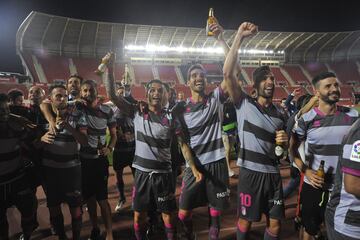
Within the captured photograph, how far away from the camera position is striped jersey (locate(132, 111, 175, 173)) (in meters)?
3.64

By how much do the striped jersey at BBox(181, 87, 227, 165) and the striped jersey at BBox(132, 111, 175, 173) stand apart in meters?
0.27

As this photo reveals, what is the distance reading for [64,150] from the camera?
384 cm

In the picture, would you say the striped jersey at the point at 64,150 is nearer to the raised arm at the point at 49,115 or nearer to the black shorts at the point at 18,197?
the raised arm at the point at 49,115

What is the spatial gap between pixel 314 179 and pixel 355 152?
58.0 inches

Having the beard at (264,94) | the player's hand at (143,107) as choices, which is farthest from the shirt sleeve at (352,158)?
the player's hand at (143,107)

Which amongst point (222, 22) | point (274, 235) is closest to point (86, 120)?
point (274, 235)

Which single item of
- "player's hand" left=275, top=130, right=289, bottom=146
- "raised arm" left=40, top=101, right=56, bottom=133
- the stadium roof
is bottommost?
"player's hand" left=275, top=130, right=289, bottom=146

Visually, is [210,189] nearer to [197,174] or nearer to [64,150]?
[197,174]

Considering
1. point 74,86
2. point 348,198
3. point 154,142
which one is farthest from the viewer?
point 74,86

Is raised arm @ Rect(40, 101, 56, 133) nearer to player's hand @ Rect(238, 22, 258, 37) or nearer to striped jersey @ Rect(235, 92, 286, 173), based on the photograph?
striped jersey @ Rect(235, 92, 286, 173)

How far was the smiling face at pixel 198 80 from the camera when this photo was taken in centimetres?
380


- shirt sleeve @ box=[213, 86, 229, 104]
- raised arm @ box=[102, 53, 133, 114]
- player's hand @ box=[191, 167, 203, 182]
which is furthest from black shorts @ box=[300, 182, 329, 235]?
raised arm @ box=[102, 53, 133, 114]

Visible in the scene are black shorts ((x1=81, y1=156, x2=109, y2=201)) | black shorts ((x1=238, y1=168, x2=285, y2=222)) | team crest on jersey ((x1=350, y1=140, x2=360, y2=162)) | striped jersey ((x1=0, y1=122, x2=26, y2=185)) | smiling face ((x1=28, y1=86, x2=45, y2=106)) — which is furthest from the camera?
smiling face ((x1=28, y1=86, x2=45, y2=106))

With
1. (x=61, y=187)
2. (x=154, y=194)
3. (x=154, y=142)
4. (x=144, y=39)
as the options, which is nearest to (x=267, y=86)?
(x=154, y=142)
